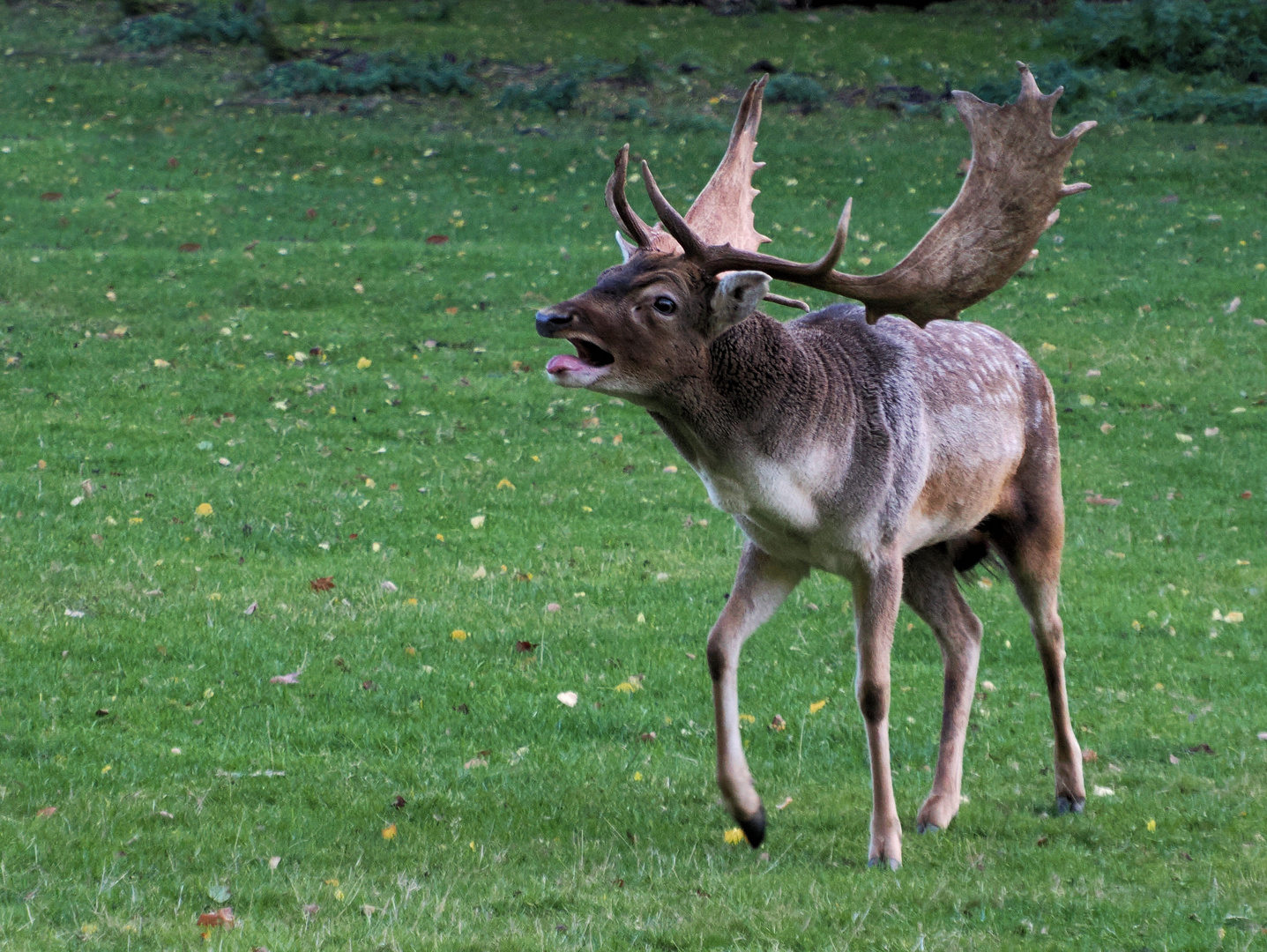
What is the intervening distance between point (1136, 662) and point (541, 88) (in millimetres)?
21529

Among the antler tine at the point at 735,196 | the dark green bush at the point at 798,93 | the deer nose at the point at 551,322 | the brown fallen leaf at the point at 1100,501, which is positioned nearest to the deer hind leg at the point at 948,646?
the antler tine at the point at 735,196

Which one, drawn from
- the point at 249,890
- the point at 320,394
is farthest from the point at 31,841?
the point at 320,394

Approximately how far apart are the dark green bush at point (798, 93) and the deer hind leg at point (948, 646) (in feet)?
71.0

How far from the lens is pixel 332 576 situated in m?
9.79

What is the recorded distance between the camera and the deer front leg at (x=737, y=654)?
6.02 m

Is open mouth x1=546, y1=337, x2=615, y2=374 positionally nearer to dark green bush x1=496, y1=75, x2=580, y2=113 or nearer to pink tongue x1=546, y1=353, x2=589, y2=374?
pink tongue x1=546, y1=353, x2=589, y2=374

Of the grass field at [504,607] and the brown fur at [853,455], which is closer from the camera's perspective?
the grass field at [504,607]

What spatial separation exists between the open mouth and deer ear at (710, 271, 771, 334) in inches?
18.3

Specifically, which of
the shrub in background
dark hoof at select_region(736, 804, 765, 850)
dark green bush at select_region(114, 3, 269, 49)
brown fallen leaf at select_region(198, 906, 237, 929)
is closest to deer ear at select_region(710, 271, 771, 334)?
dark hoof at select_region(736, 804, 765, 850)

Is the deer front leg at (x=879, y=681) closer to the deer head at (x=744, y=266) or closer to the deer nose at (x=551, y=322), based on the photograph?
the deer head at (x=744, y=266)

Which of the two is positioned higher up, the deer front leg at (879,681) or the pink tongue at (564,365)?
the pink tongue at (564,365)

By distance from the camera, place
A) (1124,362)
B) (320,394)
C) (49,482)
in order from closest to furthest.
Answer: (49,482) → (320,394) → (1124,362)

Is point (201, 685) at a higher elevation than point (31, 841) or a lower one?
lower

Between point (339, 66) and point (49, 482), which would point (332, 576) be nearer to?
point (49, 482)
